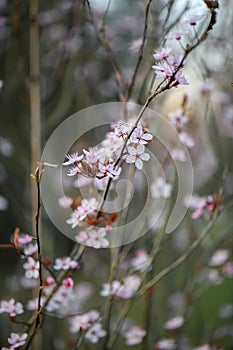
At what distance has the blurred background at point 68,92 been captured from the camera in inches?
92.7

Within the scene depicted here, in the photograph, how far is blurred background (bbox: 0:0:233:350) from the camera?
236 centimetres

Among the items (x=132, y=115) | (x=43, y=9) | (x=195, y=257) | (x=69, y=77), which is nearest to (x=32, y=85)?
(x=69, y=77)

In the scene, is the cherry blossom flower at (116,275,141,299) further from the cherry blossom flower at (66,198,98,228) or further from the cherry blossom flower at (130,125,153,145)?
the cherry blossom flower at (130,125,153,145)

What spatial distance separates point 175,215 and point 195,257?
51.1 inches

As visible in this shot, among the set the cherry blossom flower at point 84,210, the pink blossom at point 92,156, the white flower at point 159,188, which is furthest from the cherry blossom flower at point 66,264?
the white flower at point 159,188

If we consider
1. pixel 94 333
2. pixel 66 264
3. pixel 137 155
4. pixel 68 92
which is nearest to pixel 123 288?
pixel 94 333

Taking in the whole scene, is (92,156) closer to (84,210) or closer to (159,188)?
(84,210)

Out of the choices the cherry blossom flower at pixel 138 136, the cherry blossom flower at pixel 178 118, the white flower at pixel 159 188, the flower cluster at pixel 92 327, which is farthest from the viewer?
the white flower at pixel 159 188

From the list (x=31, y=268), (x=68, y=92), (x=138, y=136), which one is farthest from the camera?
(x=68, y=92)

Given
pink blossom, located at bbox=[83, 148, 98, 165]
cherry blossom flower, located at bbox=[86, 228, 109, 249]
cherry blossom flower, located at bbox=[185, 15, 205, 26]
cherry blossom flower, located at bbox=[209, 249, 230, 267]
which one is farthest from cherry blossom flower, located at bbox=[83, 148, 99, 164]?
cherry blossom flower, located at bbox=[209, 249, 230, 267]

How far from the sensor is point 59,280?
144 cm

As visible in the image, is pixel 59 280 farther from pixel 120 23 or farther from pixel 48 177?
pixel 120 23

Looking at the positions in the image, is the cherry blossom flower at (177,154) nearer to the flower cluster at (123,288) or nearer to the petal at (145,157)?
the flower cluster at (123,288)

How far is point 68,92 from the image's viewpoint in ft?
9.08
